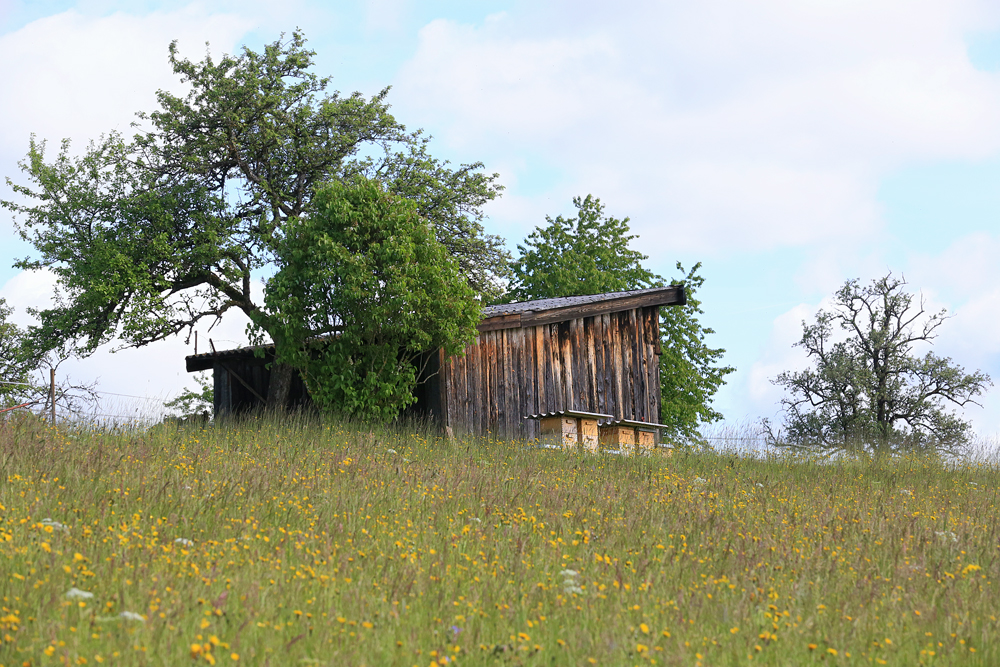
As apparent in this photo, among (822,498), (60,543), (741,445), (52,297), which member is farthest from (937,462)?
(52,297)

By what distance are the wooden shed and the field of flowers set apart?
7.75m

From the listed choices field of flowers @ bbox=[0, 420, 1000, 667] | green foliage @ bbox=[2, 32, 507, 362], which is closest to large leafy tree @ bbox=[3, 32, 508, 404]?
green foliage @ bbox=[2, 32, 507, 362]

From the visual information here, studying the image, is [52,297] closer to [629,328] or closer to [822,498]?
[629,328]

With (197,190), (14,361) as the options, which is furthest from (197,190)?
(14,361)

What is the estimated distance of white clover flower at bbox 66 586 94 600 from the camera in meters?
5.90

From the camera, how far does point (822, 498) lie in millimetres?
12531

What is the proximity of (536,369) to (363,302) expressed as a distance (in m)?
5.18

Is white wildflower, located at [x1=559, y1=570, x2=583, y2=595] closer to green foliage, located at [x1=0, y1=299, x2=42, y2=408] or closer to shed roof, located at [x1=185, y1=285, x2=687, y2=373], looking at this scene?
Answer: shed roof, located at [x1=185, y1=285, x2=687, y2=373]

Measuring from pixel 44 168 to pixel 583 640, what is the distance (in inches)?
1050

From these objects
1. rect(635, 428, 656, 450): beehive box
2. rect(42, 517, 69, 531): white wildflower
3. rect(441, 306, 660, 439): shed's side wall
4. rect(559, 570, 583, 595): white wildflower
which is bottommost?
rect(559, 570, 583, 595): white wildflower

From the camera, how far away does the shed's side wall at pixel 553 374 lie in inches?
807

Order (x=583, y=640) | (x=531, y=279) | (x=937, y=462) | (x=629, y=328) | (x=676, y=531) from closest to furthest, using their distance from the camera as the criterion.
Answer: (x=583, y=640), (x=676, y=531), (x=937, y=462), (x=629, y=328), (x=531, y=279)

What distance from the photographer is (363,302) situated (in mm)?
18766

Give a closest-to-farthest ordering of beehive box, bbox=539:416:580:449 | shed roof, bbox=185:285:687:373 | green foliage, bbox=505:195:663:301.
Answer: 1. beehive box, bbox=539:416:580:449
2. shed roof, bbox=185:285:687:373
3. green foliage, bbox=505:195:663:301
